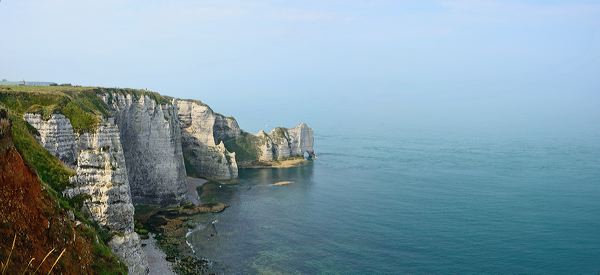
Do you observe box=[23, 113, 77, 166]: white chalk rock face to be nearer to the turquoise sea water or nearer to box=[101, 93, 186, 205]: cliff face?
the turquoise sea water

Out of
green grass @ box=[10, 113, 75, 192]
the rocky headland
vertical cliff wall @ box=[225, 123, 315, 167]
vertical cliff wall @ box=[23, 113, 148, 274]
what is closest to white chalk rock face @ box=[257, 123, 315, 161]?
vertical cliff wall @ box=[225, 123, 315, 167]

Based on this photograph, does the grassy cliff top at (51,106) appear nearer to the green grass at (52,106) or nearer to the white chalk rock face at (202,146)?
the green grass at (52,106)

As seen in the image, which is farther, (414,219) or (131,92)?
(131,92)

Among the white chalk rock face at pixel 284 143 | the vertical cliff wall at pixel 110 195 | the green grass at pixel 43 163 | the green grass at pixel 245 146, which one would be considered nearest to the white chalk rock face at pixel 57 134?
the vertical cliff wall at pixel 110 195

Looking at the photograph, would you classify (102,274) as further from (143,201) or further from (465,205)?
(465,205)

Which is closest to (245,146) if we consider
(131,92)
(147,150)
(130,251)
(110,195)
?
(131,92)

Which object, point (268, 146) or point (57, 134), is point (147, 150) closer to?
point (57, 134)
